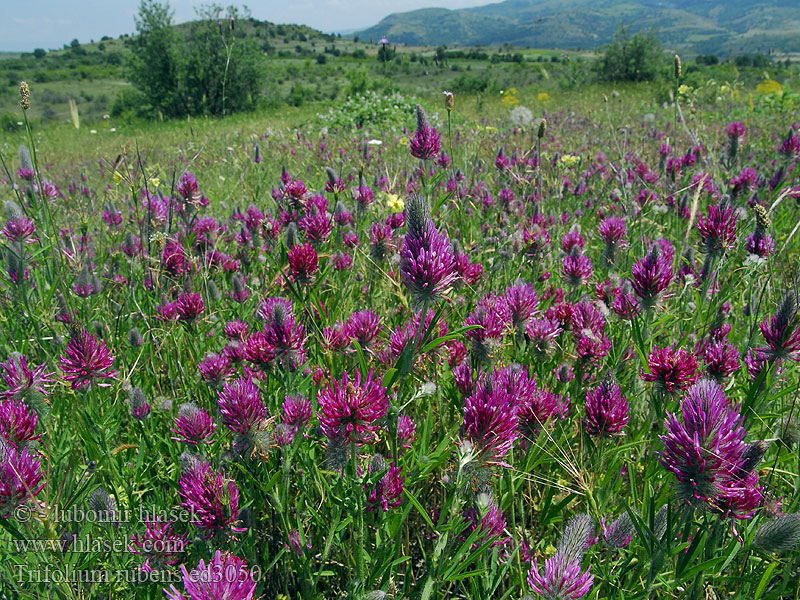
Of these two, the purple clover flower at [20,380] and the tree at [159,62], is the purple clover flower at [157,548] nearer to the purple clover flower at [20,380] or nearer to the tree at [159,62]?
the purple clover flower at [20,380]

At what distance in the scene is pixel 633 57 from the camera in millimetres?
19875

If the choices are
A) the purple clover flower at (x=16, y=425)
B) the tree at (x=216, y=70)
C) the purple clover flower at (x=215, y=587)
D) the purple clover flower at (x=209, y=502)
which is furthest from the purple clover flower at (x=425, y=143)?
the tree at (x=216, y=70)

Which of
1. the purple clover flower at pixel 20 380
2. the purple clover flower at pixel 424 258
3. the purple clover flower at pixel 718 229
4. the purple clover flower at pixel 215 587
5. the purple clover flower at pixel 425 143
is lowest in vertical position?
the purple clover flower at pixel 215 587

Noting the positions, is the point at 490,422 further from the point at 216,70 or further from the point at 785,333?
the point at 216,70

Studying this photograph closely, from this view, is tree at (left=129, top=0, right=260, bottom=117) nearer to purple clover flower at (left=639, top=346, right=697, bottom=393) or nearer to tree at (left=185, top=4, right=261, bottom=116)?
tree at (left=185, top=4, right=261, bottom=116)

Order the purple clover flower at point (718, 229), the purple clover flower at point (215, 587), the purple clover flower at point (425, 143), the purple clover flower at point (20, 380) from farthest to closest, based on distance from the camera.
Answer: the purple clover flower at point (425, 143), the purple clover flower at point (718, 229), the purple clover flower at point (20, 380), the purple clover flower at point (215, 587)

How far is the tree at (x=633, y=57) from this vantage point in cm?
1975

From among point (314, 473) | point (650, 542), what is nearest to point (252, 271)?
point (314, 473)

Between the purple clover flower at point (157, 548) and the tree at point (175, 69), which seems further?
the tree at point (175, 69)

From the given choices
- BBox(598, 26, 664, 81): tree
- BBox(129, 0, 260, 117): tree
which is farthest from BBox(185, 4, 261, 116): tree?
BBox(598, 26, 664, 81): tree

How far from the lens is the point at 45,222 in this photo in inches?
93.3

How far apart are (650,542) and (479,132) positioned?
706cm

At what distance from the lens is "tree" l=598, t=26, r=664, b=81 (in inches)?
778

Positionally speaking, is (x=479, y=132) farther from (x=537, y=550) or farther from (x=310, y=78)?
(x=310, y=78)
